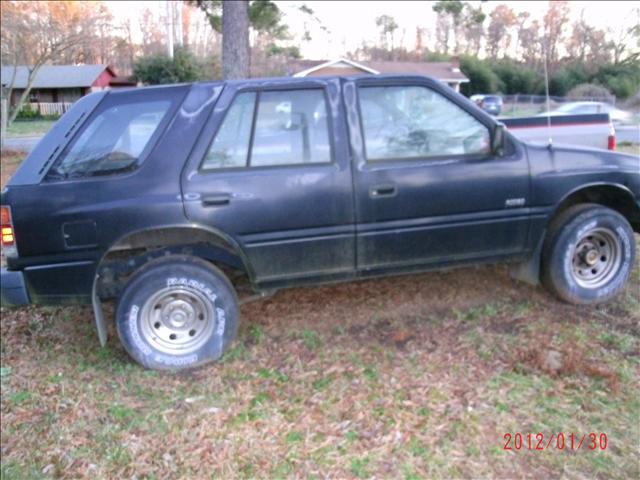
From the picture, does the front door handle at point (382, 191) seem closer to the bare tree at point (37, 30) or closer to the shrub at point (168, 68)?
the shrub at point (168, 68)

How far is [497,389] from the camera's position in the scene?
338 centimetres

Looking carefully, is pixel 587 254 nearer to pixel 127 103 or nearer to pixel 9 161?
pixel 127 103

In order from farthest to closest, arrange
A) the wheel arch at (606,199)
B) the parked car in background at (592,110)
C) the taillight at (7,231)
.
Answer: the parked car in background at (592,110) < the wheel arch at (606,199) < the taillight at (7,231)

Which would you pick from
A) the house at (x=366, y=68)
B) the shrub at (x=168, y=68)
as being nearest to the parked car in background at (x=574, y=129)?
the shrub at (x=168, y=68)

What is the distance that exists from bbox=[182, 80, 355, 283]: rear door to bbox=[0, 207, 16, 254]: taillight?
106 cm

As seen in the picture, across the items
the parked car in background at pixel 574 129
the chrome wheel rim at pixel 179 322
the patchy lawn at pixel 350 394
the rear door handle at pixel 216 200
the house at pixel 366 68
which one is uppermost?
the house at pixel 366 68

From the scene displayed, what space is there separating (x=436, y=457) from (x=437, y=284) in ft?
7.67

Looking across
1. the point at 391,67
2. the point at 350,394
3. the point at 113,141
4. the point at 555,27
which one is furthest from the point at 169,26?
the point at 391,67

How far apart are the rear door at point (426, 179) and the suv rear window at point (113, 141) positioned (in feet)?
4.30

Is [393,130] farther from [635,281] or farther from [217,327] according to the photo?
[635,281]

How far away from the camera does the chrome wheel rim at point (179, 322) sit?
3.79 metres

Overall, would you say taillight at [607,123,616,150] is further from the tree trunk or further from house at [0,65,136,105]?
house at [0,65,136,105]

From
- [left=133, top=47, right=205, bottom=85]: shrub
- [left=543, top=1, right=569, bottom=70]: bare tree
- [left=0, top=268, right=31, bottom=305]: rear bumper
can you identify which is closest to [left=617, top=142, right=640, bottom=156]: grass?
[left=543, top=1, right=569, bottom=70]: bare tree

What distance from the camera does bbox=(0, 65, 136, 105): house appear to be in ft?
22.1
